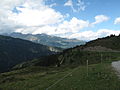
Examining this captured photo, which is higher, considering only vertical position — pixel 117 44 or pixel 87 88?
pixel 117 44

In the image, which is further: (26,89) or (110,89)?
(26,89)

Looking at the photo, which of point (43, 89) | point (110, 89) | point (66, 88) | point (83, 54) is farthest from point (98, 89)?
point (83, 54)

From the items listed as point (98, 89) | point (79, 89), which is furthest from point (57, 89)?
point (98, 89)

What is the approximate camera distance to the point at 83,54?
12769 centimetres

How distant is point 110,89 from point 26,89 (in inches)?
480

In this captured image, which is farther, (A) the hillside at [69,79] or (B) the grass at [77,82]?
(A) the hillside at [69,79]

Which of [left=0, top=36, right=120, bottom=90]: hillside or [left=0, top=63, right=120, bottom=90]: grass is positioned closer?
[left=0, top=63, right=120, bottom=90]: grass

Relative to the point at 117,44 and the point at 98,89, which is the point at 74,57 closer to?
the point at 117,44

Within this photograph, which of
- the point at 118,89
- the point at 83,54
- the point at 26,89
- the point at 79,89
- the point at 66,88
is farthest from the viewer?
the point at 83,54

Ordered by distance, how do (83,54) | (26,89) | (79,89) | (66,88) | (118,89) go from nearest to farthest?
(118,89)
(79,89)
(66,88)
(26,89)
(83,54)

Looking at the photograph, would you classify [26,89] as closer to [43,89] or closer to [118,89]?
[43,89]

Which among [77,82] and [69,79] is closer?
[77,82]

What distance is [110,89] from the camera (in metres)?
19.7

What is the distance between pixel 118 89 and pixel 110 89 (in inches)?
33.3
